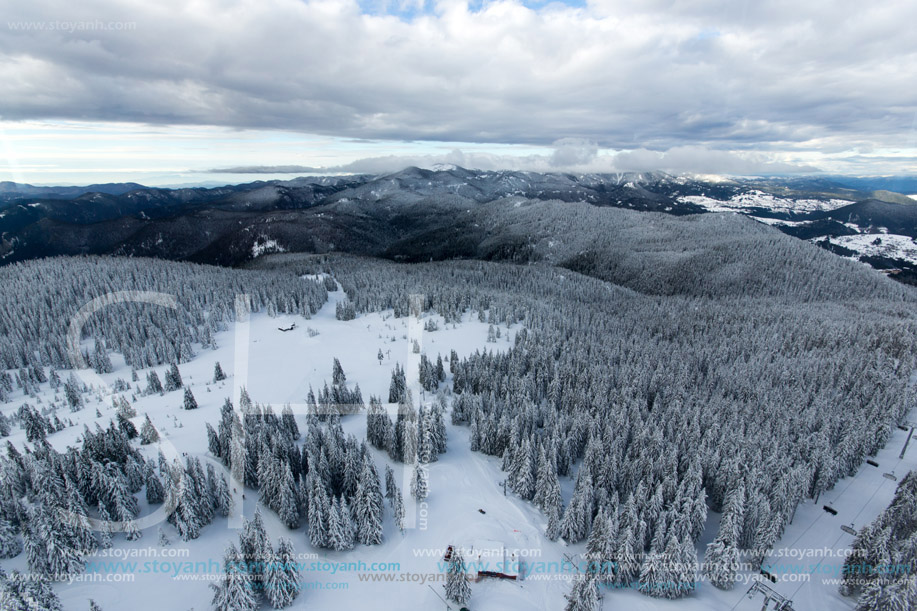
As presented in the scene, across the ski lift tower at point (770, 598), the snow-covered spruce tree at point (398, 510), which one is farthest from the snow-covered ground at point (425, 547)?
the ski lift tower at point (770, 598)

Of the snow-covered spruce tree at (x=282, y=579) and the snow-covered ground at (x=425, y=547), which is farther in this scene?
the snow-covered ground at (x=425, y=547)

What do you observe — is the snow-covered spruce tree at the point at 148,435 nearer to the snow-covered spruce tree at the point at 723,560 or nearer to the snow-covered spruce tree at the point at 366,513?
the snow-covered spruce tree at the point at 366,513

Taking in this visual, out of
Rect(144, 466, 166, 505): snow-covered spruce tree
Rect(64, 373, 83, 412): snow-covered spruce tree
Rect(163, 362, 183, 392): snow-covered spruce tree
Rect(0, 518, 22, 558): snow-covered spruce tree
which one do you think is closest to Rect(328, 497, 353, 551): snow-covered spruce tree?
Rect(144, 466, 166, 505): snow-covered spruce tree

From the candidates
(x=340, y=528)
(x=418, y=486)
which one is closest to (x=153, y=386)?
(x=340, y=528)

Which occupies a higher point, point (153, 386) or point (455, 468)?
point (153, 386)

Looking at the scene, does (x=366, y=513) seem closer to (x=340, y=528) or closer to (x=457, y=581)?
(x=340, y=528)

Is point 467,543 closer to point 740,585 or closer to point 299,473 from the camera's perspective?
point 299,473
